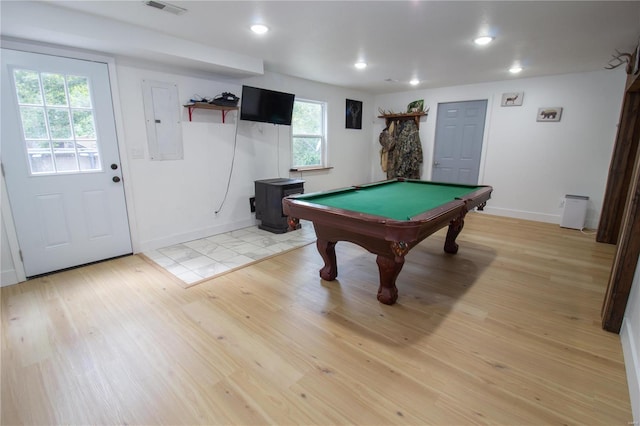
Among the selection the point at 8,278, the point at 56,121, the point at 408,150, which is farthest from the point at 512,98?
the point at 8,278

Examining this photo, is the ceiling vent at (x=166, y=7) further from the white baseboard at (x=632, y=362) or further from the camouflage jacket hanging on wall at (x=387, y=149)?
Result: the camouflage jacket hanging on wall at (x=387, y=149)

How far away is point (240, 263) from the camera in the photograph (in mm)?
3207

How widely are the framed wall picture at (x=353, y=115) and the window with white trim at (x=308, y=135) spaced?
669 mm

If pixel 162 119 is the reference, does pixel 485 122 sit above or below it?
above

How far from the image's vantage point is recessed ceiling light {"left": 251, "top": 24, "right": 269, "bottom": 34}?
2703 mm

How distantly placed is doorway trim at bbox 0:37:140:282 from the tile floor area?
0.53m

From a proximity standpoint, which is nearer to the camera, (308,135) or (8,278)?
(8,278)

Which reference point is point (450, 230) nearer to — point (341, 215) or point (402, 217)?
point (402, 217)

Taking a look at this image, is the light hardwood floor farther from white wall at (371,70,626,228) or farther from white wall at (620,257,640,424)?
white wall at (371,70,626,228)

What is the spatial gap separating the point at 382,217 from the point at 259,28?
2139mm

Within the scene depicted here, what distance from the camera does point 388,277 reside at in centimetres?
239

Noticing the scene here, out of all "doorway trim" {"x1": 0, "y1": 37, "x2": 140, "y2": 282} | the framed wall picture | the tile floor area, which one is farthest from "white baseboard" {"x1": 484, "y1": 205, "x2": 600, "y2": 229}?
"doorway trim" {"x1": 0, "y1": 37, "x2": 140, "y2": 282}

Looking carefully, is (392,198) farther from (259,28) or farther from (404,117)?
(404,117)

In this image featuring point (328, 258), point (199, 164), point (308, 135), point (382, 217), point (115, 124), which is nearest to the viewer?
point (382, 217)
